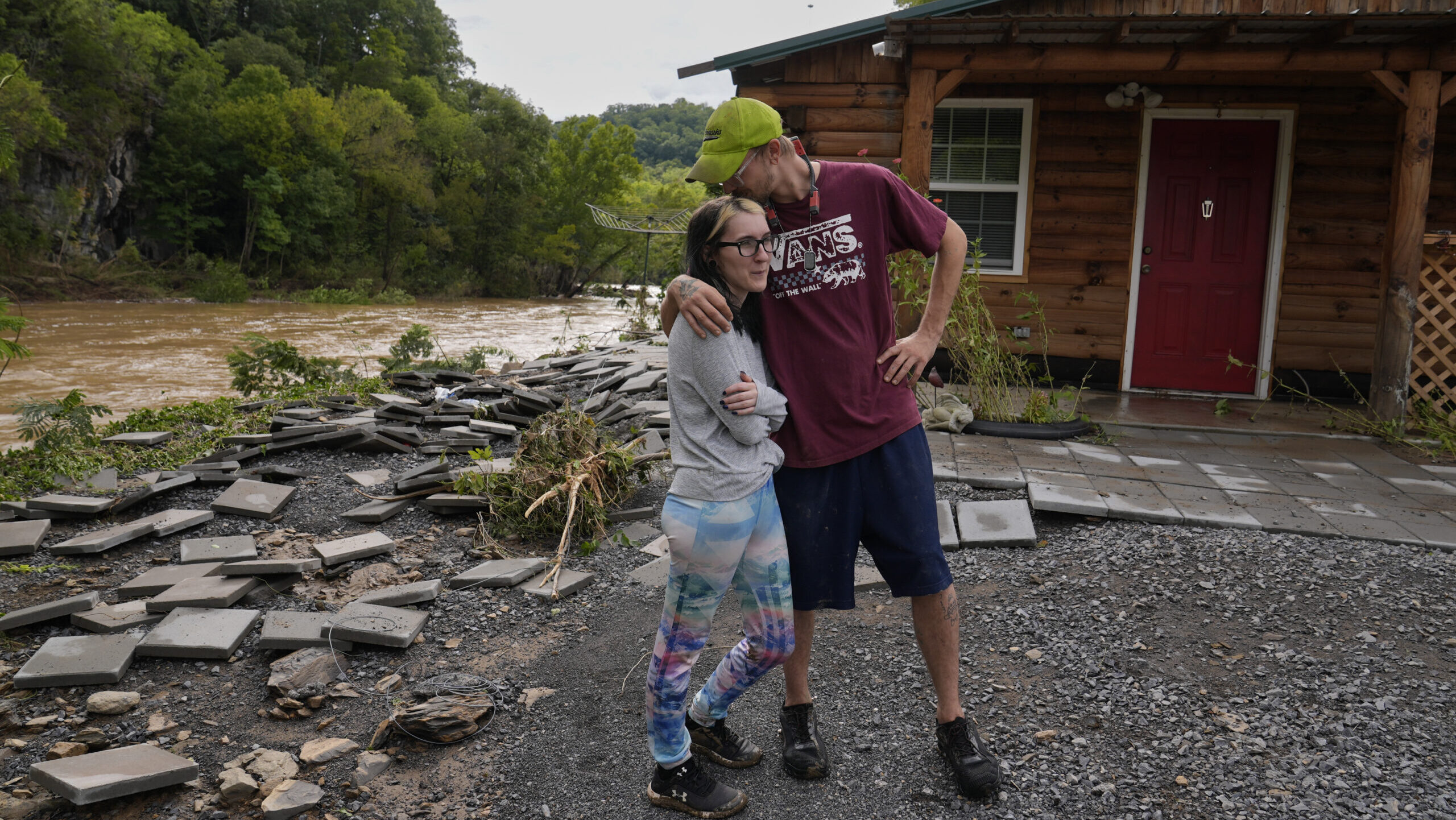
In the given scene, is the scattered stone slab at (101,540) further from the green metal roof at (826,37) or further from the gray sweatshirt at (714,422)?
the green metal roof at (826,37)

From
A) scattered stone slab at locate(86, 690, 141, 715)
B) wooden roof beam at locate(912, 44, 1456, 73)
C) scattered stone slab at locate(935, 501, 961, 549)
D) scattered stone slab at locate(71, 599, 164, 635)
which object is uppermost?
wooden roof beam at locate(912, 44, 1456, 73)

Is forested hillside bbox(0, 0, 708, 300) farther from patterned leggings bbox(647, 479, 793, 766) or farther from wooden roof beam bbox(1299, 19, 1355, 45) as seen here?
patterned leggings bbox(647, 479, 793, 766)

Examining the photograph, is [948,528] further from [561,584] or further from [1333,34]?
[1333,34]

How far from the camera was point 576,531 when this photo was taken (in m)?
4.88

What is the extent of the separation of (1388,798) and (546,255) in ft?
137

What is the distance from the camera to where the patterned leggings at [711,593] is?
85.9 inches

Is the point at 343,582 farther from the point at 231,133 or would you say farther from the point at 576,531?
the point at 231,133

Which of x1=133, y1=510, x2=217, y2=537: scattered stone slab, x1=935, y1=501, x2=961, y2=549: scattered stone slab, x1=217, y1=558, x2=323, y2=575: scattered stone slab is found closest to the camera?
x1=217, y1=558, x2=323, y2=575: scattered stone slab

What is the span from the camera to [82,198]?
1225 inches

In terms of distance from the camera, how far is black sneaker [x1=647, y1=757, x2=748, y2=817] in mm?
2402

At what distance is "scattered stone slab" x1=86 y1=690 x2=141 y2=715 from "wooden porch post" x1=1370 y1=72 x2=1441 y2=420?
25.7 ft

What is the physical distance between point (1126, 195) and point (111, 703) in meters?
8.33

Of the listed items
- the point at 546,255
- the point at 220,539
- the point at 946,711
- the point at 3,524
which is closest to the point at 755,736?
the point at 946,711

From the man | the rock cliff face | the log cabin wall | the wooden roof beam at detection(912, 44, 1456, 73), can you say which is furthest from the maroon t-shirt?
the rock cliff face
